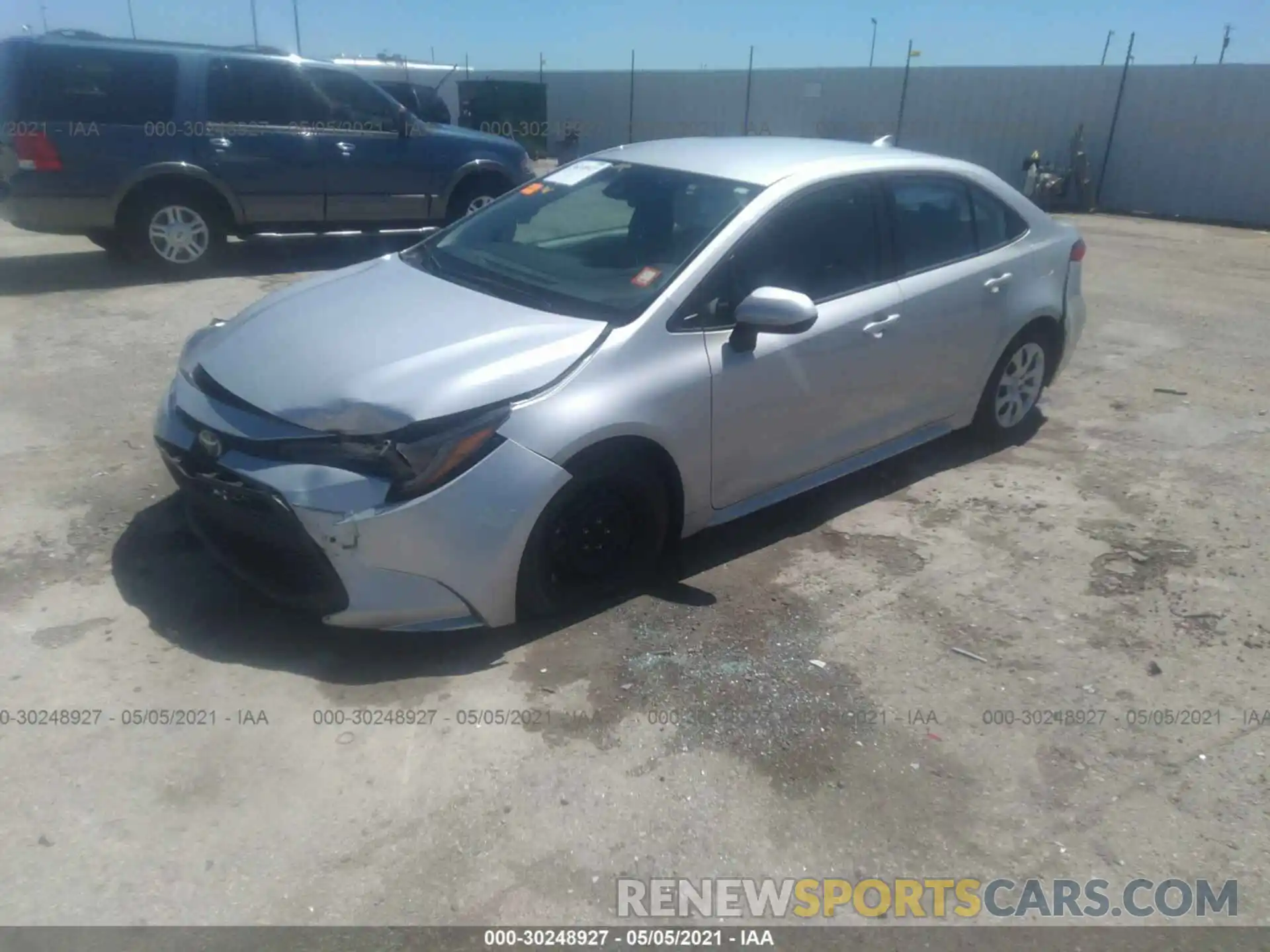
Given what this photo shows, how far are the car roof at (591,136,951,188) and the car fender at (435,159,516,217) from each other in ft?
17.7

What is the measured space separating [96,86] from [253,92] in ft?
4.25

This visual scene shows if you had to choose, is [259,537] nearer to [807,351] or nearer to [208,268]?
[807,351]

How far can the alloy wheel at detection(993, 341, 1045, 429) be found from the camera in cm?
542

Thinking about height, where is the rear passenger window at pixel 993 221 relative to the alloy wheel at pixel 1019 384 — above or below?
above

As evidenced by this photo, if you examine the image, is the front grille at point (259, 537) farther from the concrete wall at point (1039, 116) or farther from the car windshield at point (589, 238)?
the concrete wall at point (1039, 116)

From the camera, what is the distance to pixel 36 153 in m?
8.06

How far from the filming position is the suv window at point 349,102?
938 cm

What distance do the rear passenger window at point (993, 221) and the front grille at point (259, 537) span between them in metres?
3.65

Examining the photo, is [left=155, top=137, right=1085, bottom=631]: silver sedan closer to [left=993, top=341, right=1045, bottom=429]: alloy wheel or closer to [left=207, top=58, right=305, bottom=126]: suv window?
[left=993, top=341, right=1045, bottom=429]: alloy wheel

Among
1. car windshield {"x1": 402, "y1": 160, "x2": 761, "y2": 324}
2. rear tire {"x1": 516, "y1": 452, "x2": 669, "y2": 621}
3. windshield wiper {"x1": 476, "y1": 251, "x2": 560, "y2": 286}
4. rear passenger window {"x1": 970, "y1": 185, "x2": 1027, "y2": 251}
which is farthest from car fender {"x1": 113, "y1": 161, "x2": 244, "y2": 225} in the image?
rear tire {"x1": 516, "y1": 452, "x2": 669, "y2": 621}

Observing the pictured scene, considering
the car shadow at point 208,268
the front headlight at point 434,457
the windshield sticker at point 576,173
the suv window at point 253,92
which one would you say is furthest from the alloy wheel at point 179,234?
the front headlight at point 434,457

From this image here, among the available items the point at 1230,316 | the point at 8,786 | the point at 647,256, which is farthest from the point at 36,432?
the point at 1230,316

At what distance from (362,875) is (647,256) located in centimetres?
254

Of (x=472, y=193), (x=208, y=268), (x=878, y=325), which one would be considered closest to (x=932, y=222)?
(x=878, y=325)
